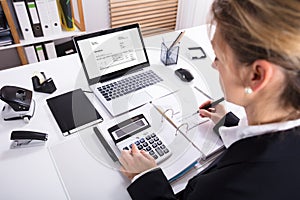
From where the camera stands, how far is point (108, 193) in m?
0.66

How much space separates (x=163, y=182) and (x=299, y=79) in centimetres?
42

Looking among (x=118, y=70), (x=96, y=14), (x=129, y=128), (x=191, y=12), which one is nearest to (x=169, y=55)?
(x=118, y=70)

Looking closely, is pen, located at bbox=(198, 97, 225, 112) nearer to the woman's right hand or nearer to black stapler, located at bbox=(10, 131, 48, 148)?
the woman's right hand

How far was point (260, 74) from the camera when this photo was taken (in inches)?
17.3

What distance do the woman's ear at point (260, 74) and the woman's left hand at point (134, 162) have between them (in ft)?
1.26

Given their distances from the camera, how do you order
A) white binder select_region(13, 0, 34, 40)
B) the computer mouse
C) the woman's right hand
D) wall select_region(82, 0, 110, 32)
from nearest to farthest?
the woman's right hand
the computer mouse
white binder select_region(13, 0, 34, 40)
wall select_region(82, 0, 110, 32)

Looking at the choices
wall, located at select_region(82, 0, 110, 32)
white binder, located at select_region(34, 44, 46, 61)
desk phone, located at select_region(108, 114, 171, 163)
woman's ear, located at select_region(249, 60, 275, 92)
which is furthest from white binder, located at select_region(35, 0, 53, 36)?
woman's ear, located at select_region(249, 60, 275, 92)

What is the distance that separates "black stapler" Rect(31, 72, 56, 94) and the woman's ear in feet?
2.63

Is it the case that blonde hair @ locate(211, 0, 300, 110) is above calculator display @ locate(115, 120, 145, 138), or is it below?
above

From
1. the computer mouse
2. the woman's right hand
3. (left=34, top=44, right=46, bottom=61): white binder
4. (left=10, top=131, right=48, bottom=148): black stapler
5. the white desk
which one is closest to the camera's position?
the white desk

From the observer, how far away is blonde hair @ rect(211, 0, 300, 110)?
38cm

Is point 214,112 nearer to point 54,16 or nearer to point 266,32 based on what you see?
point 266,32

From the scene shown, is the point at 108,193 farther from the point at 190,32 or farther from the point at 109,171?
the point at 190,32

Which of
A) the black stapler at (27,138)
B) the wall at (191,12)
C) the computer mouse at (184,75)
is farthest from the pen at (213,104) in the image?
the wall at (191,12)
